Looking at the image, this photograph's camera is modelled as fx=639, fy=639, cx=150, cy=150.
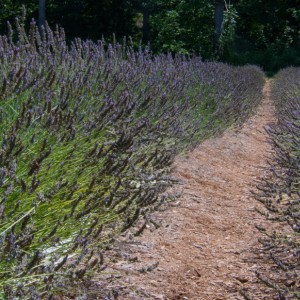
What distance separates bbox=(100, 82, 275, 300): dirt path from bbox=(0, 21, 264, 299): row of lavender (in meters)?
0.22

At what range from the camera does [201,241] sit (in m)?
3.69

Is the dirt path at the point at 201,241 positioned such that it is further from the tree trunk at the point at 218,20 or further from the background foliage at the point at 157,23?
the tree trunk at the point at 218,20

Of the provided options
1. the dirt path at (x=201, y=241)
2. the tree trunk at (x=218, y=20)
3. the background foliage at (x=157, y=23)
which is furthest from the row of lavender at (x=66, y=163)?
the tree trunk at (x=218, y=20)

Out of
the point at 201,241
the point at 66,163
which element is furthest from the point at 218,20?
the point at 66,163

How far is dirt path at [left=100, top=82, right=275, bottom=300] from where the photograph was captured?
2900mm

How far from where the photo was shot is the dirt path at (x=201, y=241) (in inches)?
114

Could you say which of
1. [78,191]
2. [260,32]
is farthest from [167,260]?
[260,32]

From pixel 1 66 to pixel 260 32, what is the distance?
30.1 metres

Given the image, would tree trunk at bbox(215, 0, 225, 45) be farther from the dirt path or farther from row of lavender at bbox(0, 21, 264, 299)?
row of lavender at bbox(0, 21, 264, 299)

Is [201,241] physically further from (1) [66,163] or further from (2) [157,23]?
(2) [157,23]

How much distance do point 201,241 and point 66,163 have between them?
107 cm

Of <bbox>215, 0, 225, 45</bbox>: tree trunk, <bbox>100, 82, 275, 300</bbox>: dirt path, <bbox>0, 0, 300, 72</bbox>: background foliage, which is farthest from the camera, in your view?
<bbox>215, 0, 225, 45</bbox>: tree trunk

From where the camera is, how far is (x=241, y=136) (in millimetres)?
8227

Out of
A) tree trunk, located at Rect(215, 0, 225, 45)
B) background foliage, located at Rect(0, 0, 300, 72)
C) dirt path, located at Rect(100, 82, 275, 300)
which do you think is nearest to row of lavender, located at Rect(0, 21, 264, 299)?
dirt path, located at Rect(100, 82, 275, 300)
